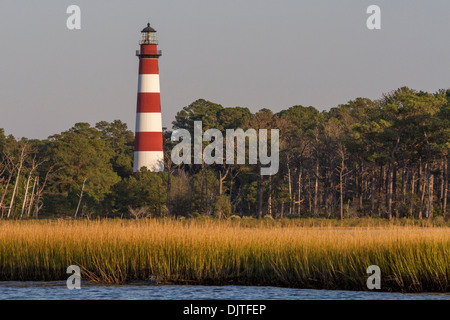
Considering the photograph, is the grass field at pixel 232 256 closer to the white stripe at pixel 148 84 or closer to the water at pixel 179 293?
the water at pixel 179 293

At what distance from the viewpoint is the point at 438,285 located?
1958cm

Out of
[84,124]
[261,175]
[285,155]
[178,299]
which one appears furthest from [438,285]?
[84,124]

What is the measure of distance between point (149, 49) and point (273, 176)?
14.9 meters

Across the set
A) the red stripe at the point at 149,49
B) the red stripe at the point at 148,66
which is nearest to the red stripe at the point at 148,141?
the red stripe at the point at 148,66

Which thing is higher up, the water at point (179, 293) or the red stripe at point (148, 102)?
the red stripe at point (148, 102)

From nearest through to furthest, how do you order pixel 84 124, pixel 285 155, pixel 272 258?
pixel 272 258, pixel 285 155, pixel 84 124

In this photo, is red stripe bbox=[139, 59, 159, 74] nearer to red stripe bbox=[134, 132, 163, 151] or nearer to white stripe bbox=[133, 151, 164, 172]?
red stripe bbox=[134, 132, 163, 151]

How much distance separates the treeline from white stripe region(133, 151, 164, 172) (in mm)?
730

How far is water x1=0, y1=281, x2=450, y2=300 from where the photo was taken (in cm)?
1956

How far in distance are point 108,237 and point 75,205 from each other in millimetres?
40578

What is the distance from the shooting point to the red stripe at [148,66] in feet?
196
